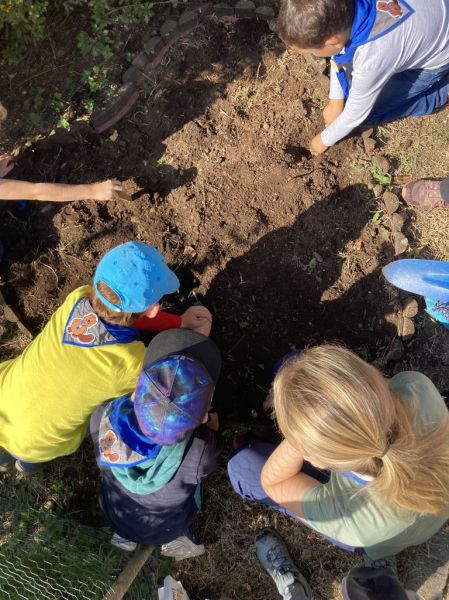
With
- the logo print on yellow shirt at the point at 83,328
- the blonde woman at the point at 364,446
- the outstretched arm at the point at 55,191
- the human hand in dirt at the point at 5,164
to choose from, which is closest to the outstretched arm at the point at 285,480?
the blonde woman at the point at 364,446

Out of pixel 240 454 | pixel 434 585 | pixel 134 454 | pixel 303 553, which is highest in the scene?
pixel 134 454

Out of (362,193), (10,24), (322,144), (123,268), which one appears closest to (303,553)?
(123,268)

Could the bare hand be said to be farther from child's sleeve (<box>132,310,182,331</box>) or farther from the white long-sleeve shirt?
the white long-sleeve shirt

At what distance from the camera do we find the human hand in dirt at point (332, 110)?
320 centimetres

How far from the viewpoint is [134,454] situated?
7.53ft

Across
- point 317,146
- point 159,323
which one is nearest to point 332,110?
point 317,146

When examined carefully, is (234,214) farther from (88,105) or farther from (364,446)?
(364,446)

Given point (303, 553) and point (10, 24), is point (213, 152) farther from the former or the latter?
point (303, 553)

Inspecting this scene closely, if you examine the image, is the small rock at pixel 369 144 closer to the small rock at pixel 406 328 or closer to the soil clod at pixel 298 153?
the soil clod at pixel 298 153

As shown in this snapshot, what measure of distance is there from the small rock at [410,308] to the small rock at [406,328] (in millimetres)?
34

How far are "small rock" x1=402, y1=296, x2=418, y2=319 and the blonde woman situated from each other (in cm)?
89

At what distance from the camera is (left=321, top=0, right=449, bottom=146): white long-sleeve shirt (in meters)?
2.71

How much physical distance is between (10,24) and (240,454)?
11.4ft

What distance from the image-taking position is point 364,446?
1899mm
